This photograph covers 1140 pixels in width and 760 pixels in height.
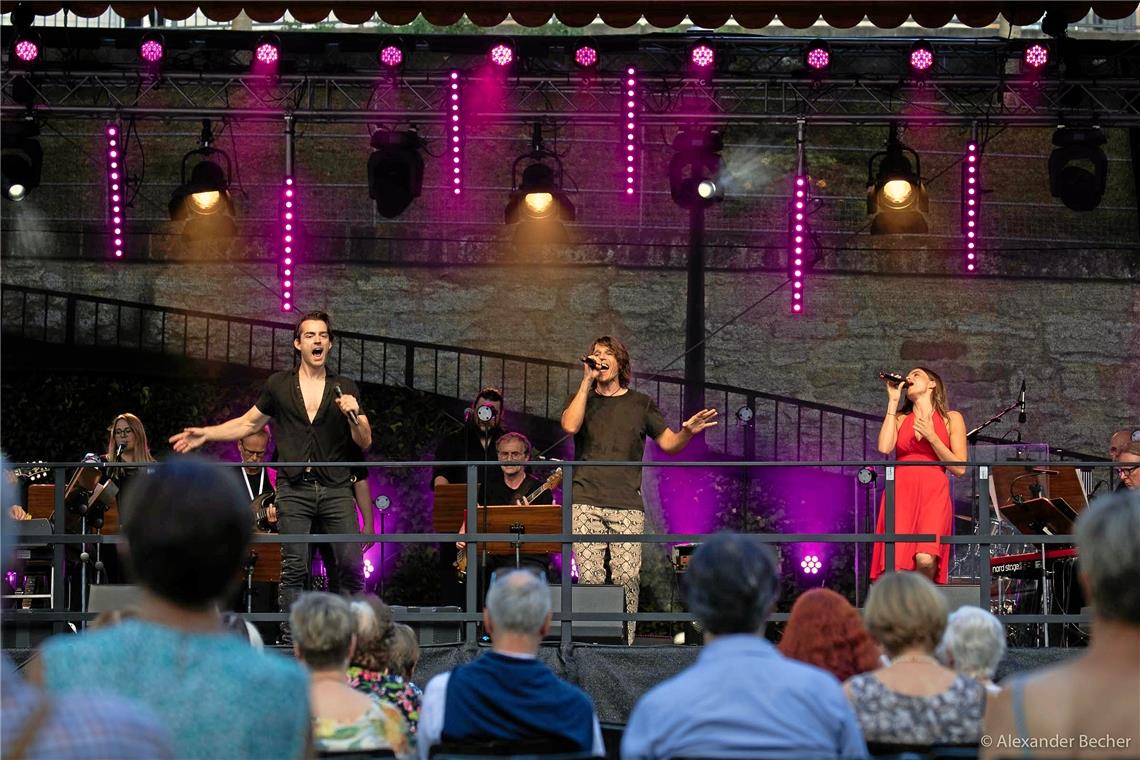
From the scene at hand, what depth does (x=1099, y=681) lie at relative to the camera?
2.39 meters

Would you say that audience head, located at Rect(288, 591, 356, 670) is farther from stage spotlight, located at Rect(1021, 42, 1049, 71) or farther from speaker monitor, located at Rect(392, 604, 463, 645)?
stage spotlight, located at Rect(1021, 42, 1049, 71)

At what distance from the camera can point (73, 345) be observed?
1214 cm

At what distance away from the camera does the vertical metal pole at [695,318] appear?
481 inches

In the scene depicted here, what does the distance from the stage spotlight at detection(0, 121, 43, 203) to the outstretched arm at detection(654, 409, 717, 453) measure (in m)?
5.05

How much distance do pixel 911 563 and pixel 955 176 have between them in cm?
503

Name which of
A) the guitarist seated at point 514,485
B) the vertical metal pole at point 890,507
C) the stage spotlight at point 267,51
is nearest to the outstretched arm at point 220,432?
the guitarist seated at point 514,485

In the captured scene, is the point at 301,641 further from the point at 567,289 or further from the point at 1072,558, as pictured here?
the point at 567,289

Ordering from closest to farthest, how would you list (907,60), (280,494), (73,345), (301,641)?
1. (301,641)
2. (280,494)
3. (907,60)
4. (73,345)

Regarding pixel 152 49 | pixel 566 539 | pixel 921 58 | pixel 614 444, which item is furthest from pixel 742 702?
pixel 152 49

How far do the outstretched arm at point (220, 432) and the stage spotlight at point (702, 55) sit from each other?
13.5 ft

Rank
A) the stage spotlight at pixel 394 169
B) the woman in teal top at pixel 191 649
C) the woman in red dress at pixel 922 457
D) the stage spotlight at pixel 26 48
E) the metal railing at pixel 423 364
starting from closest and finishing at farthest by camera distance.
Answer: the woman in teal top at pixel 191 649
the woman in red dress at pixel 922 457
the stage spotlight at pixel 26 48
the stage spotlight at pixel 394 169
the metal railing at pixel 423 364

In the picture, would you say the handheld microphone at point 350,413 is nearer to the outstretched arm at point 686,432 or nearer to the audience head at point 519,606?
the outstretched arm at point 686,432

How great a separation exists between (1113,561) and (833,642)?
71.8 inches

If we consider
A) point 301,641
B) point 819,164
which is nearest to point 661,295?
point 819,164
